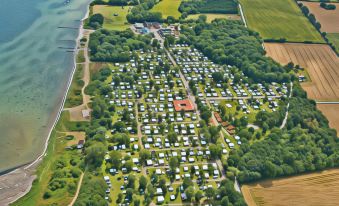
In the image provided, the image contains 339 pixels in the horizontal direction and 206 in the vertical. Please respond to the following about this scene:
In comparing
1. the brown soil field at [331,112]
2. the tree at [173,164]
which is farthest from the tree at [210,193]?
the brown soil field at [331,112]

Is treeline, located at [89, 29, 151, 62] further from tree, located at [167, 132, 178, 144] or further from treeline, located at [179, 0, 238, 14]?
tree, located at [167, 132, 178, 144]

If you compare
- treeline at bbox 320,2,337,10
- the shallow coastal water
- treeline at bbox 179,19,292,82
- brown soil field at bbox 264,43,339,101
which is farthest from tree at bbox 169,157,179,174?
Answer: treeline at bbox 320,2,337,10

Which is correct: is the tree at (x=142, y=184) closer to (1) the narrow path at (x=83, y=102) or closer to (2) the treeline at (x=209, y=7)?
(1) the narrow path at (x=83, y=102)

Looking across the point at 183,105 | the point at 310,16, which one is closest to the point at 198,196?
the point at 183,105

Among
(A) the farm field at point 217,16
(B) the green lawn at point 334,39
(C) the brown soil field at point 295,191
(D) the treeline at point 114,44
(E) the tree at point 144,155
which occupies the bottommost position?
(C) the brown soil field at point 295,191

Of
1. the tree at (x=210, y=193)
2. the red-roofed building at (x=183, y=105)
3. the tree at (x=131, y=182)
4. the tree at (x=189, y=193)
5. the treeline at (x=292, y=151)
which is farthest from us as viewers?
the red-roofed building at (x=183, y=105)
